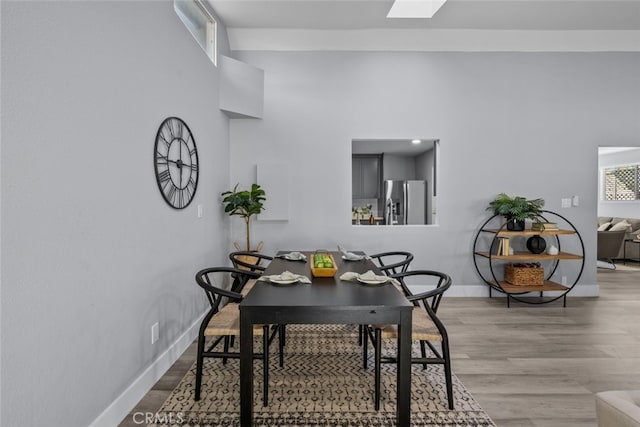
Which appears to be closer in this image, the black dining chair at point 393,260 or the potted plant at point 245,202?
the black dining chair at point 393,260

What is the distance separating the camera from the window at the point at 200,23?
3223 millimetres

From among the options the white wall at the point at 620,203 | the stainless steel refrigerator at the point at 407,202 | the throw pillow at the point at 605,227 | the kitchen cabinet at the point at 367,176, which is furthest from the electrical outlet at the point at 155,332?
the white wall at the point at 620,203

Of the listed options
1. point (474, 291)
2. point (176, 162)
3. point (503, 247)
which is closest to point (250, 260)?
point (176, 162)

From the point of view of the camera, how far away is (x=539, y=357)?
9.63 feet

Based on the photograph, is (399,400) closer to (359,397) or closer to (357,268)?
(359,397)

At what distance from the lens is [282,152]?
473 centimetres

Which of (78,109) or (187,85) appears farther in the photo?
(187,85)

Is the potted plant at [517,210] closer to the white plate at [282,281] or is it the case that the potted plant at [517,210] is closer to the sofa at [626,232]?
the white plate at [282,281]

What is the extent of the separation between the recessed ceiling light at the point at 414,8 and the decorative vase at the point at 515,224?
2482 mm

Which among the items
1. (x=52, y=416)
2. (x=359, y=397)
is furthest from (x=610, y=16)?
(x=52, y=416)

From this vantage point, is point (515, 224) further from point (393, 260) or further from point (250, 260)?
point (250, 260)

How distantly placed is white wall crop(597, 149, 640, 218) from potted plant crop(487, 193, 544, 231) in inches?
208

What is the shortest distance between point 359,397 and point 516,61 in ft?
14.6

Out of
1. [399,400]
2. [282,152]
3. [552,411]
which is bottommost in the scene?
[552,411]
